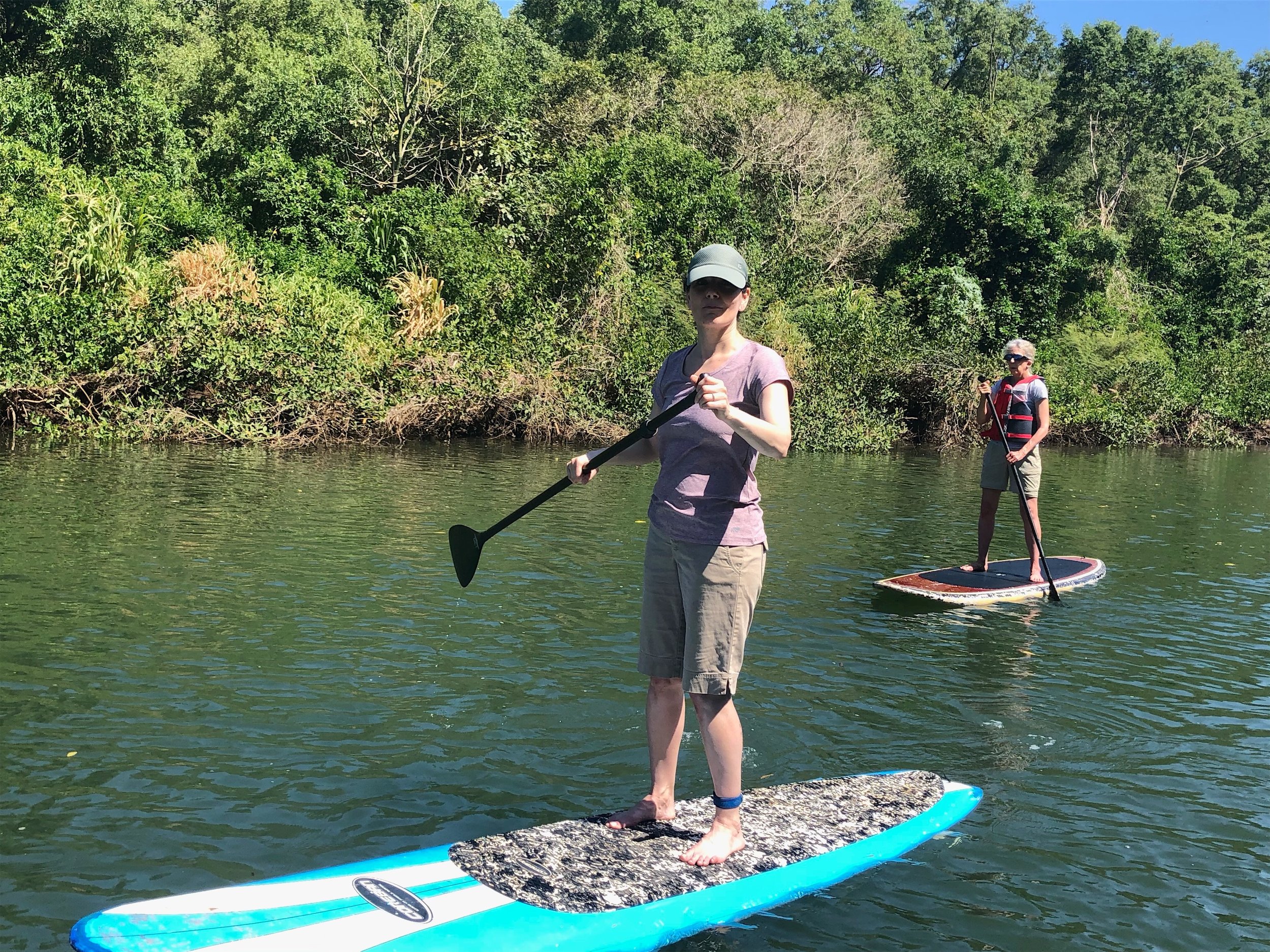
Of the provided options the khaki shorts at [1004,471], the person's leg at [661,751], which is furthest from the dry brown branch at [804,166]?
the person's leg at [661,751]

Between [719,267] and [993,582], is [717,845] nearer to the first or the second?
[719,267]

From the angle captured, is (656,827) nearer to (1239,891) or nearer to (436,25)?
(1239,891)

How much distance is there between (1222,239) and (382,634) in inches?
1598

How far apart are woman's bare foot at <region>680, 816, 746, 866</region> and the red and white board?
511cm

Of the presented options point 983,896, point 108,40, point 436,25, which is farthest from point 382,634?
point 436,25

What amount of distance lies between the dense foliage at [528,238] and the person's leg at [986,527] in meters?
12.3

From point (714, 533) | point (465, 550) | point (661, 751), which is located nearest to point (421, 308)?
point (465, 550)

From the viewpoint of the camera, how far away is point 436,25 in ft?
135

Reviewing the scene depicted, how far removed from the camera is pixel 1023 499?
958 centimetres

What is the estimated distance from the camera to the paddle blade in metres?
4.91

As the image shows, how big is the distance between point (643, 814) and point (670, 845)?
204 mm

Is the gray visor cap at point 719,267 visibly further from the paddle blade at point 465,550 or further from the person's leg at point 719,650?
the paddle blade at point 465,550

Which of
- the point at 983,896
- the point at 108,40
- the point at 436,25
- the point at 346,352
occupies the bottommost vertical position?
the point at 983,896

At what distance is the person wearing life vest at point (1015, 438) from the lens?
9383 mm
